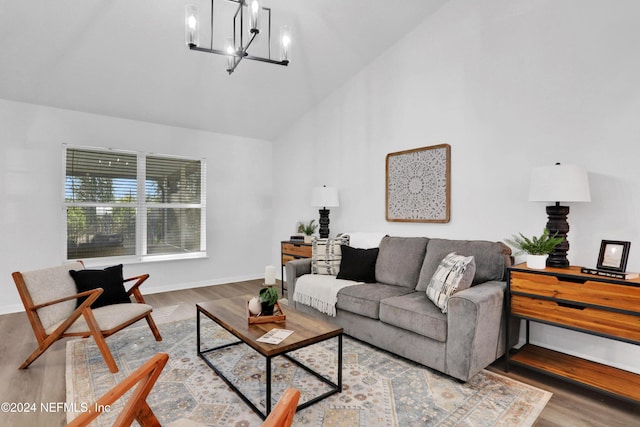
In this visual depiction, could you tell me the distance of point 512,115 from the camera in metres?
3.04

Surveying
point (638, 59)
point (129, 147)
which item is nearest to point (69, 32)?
point (129, 147)

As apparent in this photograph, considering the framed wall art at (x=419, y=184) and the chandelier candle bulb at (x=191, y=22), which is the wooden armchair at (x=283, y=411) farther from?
the framed wall art at (x=419, y=184)

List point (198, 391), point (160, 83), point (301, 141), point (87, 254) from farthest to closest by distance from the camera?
1. point (301, 141)
2. point (87, 254)
3. point (160, 83)
4. point (198, 391)

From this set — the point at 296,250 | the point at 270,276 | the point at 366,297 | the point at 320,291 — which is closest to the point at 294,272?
the point at 320,291

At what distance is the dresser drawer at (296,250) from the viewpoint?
4.54m

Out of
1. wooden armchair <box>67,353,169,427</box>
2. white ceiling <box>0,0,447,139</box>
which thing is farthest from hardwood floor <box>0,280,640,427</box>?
white ceiling <box>0,0,447,139</box>

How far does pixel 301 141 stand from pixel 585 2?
12.2 ft

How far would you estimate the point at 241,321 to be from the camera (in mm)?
2365

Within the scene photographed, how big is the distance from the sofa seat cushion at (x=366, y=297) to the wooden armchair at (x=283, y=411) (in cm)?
211

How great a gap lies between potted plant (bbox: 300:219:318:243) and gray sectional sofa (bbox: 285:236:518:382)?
104cm

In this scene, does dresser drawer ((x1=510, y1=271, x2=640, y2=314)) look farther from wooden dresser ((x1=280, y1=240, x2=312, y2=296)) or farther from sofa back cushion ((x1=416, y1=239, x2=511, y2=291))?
wooden dresser ((x1=280, y1=240, x2=312, y2=296))

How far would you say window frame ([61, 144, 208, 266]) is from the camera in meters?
4.24

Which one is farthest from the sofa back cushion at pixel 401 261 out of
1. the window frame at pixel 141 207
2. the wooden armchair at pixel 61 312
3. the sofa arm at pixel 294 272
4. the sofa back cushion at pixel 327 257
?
the window frame at pixel 141 207

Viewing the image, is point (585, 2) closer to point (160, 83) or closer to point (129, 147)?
point (160, 83)
